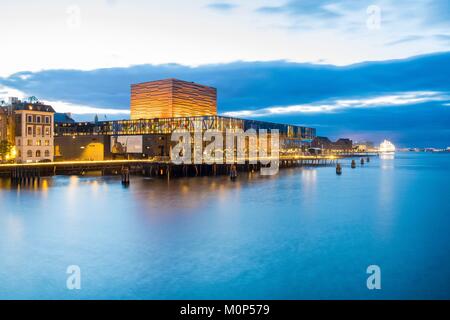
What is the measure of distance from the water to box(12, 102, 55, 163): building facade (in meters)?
39.5

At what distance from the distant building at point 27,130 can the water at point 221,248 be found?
3967cm

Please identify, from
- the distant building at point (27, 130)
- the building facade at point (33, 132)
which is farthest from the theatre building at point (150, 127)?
the distant building at point (27, 130)

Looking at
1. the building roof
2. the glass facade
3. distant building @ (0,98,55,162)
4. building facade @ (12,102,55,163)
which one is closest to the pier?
building facade @ (12,102,55,163)

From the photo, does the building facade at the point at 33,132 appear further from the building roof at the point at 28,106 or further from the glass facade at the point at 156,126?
the glass facade at the point at 156,126

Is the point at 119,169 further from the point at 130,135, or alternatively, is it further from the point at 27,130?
the point at 130,135

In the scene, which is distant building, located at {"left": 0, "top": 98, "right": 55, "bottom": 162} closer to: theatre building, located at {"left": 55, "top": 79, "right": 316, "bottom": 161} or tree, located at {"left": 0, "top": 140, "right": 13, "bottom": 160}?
tree, located at {"left": 0, "top": 140, "right": 13, "bottom": 160}

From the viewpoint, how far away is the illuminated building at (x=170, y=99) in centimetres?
17262

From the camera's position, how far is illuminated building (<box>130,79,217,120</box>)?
566 feet

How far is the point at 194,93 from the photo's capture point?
602 ft

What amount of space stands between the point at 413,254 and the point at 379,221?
10.9m
